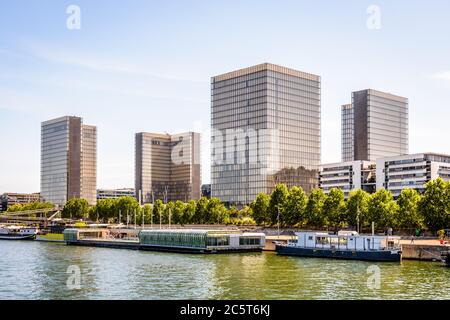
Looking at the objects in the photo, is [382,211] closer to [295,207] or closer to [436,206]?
[436,206]

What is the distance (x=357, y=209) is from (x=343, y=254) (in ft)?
112

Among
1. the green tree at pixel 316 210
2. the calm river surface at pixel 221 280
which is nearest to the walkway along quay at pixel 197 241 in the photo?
the calm river surface at pixel 221 280

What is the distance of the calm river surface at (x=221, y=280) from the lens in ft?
164

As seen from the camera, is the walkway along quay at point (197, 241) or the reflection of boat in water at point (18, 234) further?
the reflection of boat in water at point (18, 234)

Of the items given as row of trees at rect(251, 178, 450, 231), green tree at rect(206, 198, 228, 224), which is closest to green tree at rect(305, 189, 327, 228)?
row of trees at rect(251, 178, 450, 231)

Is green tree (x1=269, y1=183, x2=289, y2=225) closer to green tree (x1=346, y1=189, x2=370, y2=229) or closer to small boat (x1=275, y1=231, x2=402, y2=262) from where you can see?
green tree (x1=346, y1=189, x2=370, y2=229)

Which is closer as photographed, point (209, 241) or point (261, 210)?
point (209, 241)

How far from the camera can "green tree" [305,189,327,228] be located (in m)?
135

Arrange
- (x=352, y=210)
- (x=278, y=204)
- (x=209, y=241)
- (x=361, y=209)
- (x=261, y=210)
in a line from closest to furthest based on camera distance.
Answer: (x=209, y=241)
(x=361, y=209)
(x=352, y=210)
(x=278, y=204)
(x=261, y=210)

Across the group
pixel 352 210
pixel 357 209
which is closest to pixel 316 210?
pixel 352 210

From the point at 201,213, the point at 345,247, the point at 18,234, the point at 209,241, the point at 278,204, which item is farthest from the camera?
the point at 201,213

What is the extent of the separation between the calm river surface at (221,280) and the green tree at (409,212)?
3499cm

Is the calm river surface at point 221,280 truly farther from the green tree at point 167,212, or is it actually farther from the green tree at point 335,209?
the green tree at point 167,212

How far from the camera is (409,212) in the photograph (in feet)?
380
